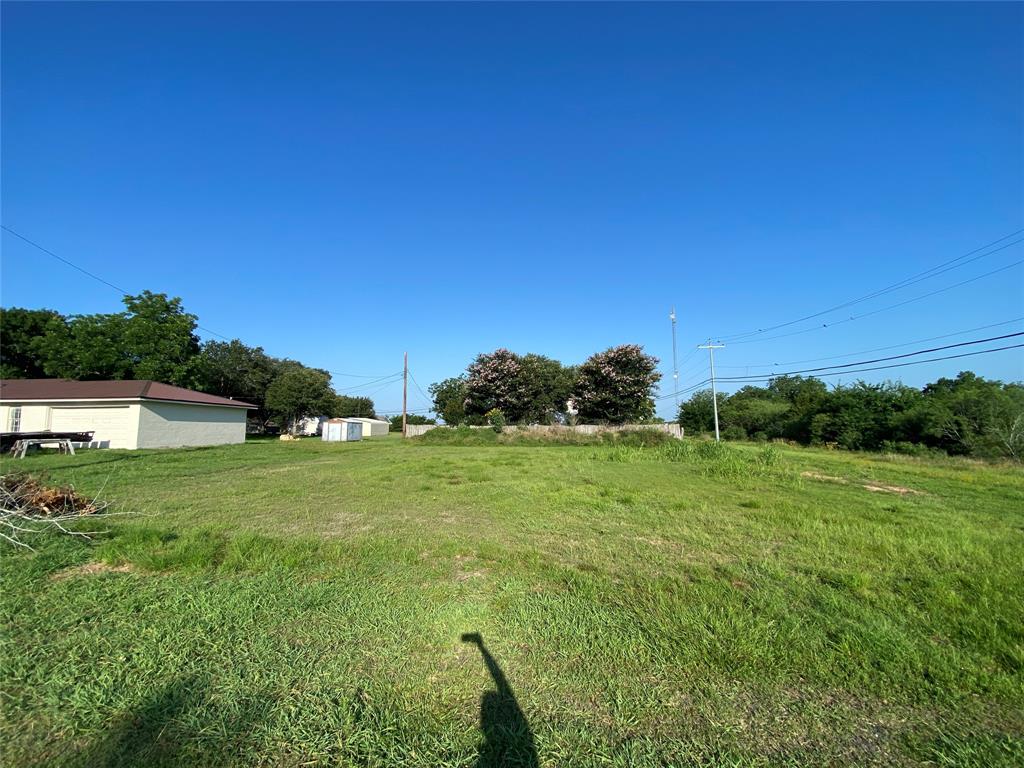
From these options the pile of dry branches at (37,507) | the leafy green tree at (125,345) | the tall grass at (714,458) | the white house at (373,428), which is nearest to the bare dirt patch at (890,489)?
the tall grass at (714,458)

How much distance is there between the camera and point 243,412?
26469 millimetres

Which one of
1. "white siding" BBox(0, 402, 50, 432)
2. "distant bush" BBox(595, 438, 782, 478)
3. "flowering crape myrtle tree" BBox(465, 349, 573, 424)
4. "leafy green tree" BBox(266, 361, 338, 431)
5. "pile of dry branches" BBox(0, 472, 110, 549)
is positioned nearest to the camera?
"pile of dry branches" BBox(0, 472, 110, 549)

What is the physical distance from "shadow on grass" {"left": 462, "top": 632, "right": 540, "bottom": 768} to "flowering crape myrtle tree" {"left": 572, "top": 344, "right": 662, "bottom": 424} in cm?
2874

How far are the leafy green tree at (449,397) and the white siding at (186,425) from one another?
1417cm

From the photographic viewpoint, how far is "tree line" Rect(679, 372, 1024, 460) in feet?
67.3

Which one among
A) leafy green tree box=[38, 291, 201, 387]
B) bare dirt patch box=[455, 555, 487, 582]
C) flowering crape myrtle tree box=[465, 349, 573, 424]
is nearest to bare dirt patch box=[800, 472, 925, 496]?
bare dirt patch box=[455, 555, 487, 582]

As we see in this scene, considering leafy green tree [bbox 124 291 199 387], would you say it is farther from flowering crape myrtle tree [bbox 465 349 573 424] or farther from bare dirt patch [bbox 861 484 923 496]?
bare dirt patch [bbox 861 484 923 496]

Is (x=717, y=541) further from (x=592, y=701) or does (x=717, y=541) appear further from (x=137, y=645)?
(x=137, y=645)

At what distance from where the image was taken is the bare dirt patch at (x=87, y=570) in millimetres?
3566

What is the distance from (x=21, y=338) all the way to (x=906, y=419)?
55.5 metres

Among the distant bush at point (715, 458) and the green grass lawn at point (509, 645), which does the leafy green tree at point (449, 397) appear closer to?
the distant bush at point (715, 458)

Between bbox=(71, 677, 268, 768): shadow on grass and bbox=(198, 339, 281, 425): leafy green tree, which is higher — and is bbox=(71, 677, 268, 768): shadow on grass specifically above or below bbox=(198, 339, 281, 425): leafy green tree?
below

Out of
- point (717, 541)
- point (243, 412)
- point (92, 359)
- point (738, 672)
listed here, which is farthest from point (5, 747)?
point (92, 359)

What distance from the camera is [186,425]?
2181cm
